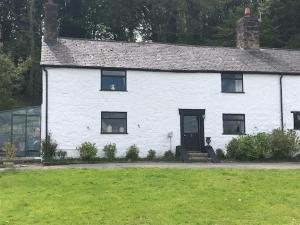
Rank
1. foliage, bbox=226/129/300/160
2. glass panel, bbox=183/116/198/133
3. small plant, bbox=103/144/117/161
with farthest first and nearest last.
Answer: glass panel, bbox=183/116/198/133, foliage, bbox=226/129/300/160, small plant, bbox=103/144/117/161

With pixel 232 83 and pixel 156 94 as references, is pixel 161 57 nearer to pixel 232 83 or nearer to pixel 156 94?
pixel 156 94

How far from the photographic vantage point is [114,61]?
30.6 meters

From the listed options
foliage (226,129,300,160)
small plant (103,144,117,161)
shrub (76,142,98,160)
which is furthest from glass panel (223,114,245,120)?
shrub (76,142,98,160)

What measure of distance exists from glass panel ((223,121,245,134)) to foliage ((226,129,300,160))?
1133 mm

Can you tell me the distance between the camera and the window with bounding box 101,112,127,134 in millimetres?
29406

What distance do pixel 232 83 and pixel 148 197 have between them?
18175 mm

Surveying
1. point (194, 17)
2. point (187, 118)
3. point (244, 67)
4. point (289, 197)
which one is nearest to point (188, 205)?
point (289, 197)

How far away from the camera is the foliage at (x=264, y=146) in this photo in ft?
95.6

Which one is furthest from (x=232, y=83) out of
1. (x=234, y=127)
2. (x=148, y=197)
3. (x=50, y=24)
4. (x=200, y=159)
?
(x=148, y=197)

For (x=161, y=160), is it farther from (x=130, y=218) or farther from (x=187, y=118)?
(x=130, y=218)

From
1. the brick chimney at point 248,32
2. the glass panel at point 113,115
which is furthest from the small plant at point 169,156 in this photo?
the brick chimney at point 248,32

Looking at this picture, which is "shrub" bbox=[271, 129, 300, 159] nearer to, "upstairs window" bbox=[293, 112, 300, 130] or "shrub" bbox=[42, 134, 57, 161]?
"upstairs window" bbox=[293, 112, 300, 130]

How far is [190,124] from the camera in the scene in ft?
101

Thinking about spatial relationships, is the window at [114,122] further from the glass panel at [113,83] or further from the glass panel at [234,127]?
the glass panel at [234,127]
